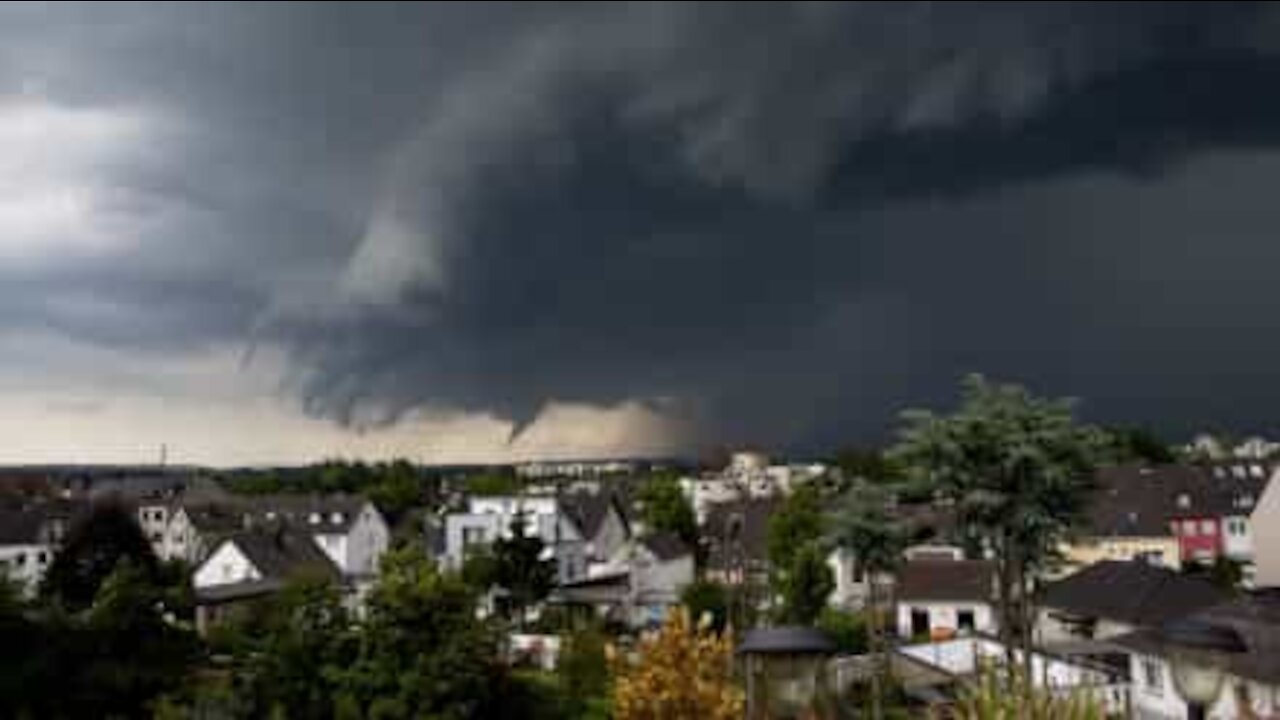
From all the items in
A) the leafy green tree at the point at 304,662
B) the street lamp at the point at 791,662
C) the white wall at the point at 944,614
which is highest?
the street lamp at the point at 791,662

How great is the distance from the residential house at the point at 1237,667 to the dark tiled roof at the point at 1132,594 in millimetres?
4647

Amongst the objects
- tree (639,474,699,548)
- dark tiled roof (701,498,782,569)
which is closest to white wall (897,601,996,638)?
dark tiled roof (701,498,782,569)

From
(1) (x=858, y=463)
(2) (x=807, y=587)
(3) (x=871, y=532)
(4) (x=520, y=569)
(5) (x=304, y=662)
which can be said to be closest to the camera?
(5) (x=304, y=662)

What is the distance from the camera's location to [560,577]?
235ft

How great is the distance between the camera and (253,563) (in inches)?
2420

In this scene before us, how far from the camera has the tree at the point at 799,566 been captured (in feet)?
153

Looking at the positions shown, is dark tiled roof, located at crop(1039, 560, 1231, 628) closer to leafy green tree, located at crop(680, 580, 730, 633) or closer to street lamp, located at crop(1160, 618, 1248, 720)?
leafy green tree, located at crop(680, 580, 730, 633)

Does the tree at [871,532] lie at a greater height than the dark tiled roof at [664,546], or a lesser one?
greater

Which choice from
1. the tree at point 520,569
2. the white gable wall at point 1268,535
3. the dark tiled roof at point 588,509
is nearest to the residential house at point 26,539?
the dark tiled roof at point 588,509

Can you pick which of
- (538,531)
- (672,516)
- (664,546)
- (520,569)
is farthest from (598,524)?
(520,569)

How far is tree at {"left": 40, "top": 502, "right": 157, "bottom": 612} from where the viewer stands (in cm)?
4484

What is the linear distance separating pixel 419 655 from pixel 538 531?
47.5 meters

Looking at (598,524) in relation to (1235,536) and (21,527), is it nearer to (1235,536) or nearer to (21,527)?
(21,527)

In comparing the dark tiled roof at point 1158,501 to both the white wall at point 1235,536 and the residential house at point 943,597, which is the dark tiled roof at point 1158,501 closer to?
the white wall at point 1235,536
